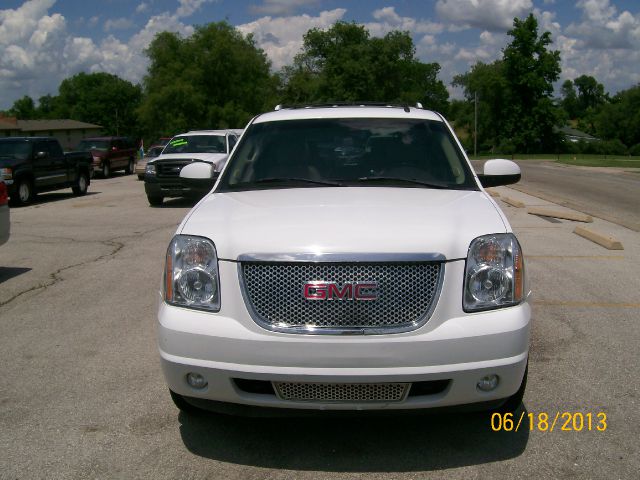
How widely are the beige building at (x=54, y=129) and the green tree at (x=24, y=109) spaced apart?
1786 inches

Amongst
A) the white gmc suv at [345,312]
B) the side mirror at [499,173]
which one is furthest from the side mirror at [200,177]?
the side mirror at [499,173]

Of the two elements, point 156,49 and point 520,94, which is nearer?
point 156,49

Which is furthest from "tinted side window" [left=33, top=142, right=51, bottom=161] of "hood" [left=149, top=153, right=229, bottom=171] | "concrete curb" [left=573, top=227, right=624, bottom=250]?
"concrete curb" [left=573, top=227, right=624, bottom=250]

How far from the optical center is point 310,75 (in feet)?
313

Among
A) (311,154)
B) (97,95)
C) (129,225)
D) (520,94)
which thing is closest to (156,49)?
(520,94)

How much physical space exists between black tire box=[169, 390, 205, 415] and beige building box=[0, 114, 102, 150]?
98759 millimetres

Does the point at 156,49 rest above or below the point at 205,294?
above

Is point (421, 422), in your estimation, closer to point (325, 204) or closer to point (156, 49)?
point (325, 204)

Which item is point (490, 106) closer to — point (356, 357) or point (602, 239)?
point (602, 239)

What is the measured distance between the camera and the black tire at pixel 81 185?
21.6 meters

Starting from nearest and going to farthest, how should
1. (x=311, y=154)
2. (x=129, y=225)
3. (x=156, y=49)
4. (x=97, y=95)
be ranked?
1. (x=311, y=154)
2. (x=129, y=225)
3. (x=156, y=49)
4. (x=97, y=95)

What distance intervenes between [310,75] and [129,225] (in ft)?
278

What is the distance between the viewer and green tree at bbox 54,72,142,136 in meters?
131

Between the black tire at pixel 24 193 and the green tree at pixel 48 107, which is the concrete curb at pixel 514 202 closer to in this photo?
the black tire at pixel 24 193
